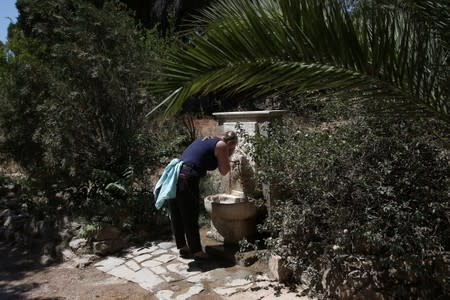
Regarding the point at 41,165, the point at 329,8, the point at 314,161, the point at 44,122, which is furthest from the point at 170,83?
the point at 41,165

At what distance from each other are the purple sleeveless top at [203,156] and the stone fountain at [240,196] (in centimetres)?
45

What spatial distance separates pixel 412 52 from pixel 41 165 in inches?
258

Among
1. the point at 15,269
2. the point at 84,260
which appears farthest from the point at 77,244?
the point at 15,269

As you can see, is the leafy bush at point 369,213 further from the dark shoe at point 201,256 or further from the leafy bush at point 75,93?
the leafy bush at point 75,93

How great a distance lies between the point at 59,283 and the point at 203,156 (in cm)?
230

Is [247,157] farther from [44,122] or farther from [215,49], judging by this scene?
[44,122]

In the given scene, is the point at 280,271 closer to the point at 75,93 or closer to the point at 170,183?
the point at 170,183

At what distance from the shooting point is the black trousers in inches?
208

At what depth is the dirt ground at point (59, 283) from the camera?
197 inches

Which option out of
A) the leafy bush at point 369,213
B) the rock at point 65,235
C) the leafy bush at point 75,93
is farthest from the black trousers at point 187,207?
the leafy bush at point 75,93

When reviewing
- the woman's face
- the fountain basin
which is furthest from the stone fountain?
the woman's face

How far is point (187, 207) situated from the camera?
211 inches

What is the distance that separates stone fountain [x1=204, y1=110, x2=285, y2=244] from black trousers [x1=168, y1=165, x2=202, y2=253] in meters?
0.32

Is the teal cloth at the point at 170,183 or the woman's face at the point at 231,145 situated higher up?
the woman's face at the point at 231,145
